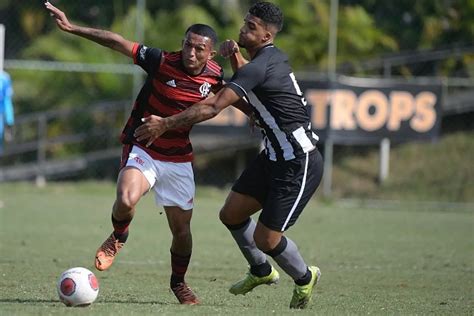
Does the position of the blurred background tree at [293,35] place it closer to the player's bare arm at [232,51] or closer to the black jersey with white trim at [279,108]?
the player's bare arm at [232,51]

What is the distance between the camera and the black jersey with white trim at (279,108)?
7.34 meters

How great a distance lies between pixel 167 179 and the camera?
306 inches

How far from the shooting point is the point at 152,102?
784 centimetres

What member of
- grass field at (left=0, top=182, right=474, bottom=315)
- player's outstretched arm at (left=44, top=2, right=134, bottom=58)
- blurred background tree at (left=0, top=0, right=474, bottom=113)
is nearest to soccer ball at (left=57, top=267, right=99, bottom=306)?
grass field at (left=0, top=182, right=474, bottom=315)

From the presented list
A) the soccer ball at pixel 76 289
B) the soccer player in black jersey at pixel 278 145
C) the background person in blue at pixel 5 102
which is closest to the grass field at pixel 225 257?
the soccer ball at pixel 76 289

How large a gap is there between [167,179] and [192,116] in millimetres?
781

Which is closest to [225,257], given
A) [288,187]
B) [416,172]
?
[288,187]

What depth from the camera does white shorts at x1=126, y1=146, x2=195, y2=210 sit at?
7.70 m

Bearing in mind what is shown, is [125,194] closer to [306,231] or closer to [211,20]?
[306,231]

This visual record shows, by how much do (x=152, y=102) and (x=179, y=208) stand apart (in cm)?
86

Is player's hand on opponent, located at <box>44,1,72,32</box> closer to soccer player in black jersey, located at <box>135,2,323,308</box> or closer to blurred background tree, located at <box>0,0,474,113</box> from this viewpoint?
soccer player in black jersey, located at <box>135,2,323,308</box>

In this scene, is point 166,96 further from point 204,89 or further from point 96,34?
point 96,34

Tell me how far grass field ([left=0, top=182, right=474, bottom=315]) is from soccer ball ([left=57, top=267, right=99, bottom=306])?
3.0 inches

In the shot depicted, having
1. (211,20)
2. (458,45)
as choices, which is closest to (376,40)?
(458,45)
